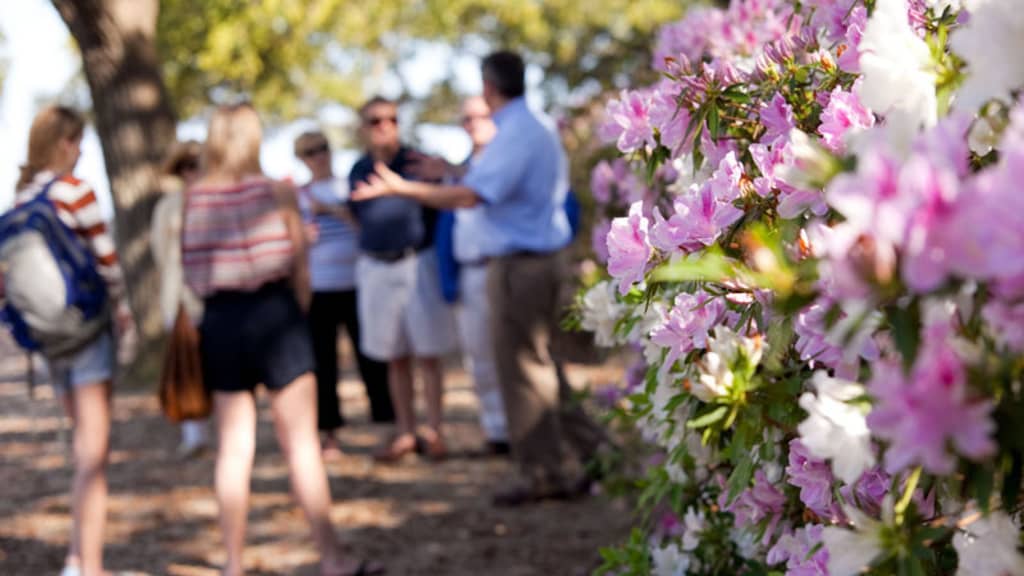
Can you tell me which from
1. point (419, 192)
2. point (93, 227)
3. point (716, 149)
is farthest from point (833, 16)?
point (93, 227)

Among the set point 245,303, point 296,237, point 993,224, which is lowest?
point 245,303

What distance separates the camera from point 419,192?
4824 mm

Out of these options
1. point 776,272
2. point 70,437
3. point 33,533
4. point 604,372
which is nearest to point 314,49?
point 604,372

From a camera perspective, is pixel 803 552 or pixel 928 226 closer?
pixel 928 226

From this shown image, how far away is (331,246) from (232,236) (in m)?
2.93

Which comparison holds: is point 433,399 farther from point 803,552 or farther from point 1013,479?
point 1013,479

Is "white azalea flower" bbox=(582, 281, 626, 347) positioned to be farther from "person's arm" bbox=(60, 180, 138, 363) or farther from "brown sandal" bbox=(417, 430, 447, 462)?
"brown sandal" bbox=(417, 430, 447, 462)

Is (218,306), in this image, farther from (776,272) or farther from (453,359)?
(453,359)

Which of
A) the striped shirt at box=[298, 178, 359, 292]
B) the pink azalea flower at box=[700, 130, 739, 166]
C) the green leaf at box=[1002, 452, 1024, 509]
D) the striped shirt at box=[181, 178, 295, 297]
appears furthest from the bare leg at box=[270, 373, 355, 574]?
the green leaf at box=[1002, 452, 1024, 509]

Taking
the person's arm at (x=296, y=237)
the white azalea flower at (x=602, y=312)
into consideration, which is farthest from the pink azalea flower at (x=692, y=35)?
the person's arm at (x=296, y=237)

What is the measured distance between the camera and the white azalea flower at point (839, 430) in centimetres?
134

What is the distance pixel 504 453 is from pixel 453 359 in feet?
19.4

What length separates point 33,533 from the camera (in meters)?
5.84

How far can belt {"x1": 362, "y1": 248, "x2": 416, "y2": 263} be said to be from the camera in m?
6.91
